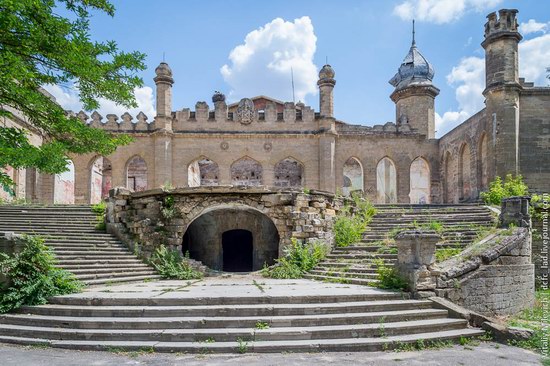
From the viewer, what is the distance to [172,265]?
12.9m

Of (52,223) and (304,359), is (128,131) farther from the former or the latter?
(304,359)

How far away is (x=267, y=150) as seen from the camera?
24.2m

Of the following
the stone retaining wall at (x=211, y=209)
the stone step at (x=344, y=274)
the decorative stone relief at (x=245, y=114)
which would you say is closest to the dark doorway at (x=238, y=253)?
the stone retaining wall at (x=211, y=209)

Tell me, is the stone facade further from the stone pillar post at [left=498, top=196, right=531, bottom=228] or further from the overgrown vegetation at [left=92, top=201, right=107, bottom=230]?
the stone pillar post at [left=498, top=196, right=531, bottom=228]

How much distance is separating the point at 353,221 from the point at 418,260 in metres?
6.04

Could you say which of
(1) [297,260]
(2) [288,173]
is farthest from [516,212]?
(2) [288,173]

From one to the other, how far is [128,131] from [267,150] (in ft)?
24.7

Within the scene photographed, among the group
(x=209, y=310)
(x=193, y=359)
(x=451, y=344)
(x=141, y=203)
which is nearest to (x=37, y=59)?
(x=141, y=203)

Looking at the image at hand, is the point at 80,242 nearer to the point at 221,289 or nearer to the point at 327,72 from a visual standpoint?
the point at 221,289

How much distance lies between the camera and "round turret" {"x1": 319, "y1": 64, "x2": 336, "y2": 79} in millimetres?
23734

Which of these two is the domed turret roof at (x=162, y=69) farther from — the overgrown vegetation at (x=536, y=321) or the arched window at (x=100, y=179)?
the overgrown vegetation at (x=536, y=321)

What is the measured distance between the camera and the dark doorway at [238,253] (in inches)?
708

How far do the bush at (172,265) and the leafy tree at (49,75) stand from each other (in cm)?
351

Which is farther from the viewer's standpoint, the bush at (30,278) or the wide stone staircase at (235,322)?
the bush at (30,278)
